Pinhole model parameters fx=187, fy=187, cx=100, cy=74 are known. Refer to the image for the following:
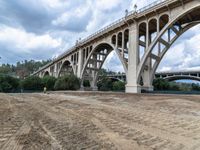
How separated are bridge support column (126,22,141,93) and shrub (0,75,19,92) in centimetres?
5037

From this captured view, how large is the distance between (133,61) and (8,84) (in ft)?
171

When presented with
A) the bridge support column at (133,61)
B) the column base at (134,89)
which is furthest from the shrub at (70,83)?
the column base at (134,89)

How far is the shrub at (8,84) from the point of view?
66.2 m

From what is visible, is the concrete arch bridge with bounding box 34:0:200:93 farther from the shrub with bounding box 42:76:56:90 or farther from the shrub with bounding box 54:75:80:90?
the shrub with bounding box 42:76:56:90

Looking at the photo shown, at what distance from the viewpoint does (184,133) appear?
6500 mm

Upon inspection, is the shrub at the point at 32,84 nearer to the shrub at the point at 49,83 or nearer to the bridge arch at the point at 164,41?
the shrub at the point at 49,83

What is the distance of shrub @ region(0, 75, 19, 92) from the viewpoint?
66.2 metres

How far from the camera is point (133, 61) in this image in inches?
1325

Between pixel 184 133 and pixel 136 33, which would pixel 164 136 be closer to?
pixel 184 133

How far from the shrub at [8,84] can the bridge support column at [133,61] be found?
165 ft

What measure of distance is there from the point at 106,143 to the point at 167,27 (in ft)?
89.8

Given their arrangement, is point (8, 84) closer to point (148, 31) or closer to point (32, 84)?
point (32, 84)

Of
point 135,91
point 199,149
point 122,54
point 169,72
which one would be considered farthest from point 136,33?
point 169,72

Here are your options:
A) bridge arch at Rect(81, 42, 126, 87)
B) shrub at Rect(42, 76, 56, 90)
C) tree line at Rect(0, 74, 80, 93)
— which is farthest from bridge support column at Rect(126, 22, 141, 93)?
shrub at Rect(42, 76, 56, 90)
